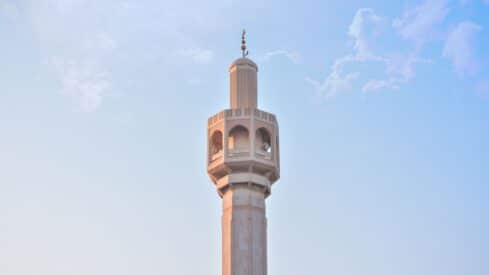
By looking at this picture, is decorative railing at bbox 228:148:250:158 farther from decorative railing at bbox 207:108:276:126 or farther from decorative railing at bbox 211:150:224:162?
decorative railing at bbox 207:108:276:126

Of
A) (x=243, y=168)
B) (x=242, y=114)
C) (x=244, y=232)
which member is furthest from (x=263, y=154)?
(x=244, y=232)

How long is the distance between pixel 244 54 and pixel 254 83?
7.46ft

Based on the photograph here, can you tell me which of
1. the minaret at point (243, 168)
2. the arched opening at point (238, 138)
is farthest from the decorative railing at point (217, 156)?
the arched opening at point (238, 138)

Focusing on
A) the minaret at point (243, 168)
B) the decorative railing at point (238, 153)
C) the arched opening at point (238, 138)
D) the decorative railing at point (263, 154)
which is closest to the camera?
the minaret at point (243, 168)

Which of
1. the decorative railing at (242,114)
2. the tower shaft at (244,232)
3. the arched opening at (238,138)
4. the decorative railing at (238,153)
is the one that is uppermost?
the decorative railing at (242,114)

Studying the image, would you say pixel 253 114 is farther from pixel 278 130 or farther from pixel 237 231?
pixel 237 231

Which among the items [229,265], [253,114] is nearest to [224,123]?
[253,114]

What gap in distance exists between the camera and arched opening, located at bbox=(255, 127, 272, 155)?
50.1m

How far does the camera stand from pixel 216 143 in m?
51.3

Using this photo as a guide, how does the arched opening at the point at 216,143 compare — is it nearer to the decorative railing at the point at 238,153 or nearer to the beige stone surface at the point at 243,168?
the beige stone surface at the point at 243,168

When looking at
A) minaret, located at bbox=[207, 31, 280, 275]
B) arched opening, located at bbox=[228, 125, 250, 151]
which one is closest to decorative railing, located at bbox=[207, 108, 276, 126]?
minaret, located at bbox=[207, 31, 280, 275]

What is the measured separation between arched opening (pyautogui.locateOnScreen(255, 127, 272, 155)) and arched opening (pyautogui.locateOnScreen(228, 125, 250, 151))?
2.12 feet

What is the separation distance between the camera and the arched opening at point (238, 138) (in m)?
50.0

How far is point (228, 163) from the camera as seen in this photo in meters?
48.8
